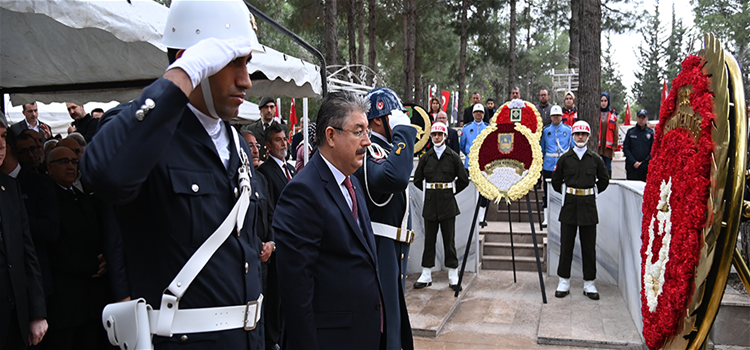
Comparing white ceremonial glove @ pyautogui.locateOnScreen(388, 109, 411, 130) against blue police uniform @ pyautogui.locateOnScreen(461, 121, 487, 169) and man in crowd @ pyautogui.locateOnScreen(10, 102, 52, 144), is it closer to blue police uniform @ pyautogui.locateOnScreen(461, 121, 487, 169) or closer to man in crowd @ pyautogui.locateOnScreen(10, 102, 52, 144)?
man in crowd @ pyautogui.locateOnScreen(10, 102, 52, 144)

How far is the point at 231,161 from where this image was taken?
1.96 m

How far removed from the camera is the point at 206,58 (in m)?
1.66

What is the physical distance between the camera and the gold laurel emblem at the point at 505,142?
7477 mm

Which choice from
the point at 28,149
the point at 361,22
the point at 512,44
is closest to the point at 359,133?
the point at 28,149

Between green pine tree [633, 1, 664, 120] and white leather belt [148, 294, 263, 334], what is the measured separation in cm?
4595

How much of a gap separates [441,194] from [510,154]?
1247 mm

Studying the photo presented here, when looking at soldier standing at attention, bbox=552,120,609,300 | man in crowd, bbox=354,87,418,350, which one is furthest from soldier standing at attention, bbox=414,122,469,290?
man in crowd, bbox=354,87,418,350

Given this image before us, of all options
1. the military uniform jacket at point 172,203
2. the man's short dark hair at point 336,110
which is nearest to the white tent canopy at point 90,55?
the man's short dark hair at point 336,110

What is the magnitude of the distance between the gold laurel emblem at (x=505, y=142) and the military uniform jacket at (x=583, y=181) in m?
0.82

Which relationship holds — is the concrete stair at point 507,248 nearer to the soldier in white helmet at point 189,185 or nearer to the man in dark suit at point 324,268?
the man in dark suit at point 324,268

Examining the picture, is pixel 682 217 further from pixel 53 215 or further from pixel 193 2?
pixel 53 215

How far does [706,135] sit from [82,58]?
14.1ft

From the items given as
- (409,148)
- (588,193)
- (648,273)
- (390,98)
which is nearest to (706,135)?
(648,273)

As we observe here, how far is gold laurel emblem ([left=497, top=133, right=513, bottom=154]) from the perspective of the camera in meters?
7.48
